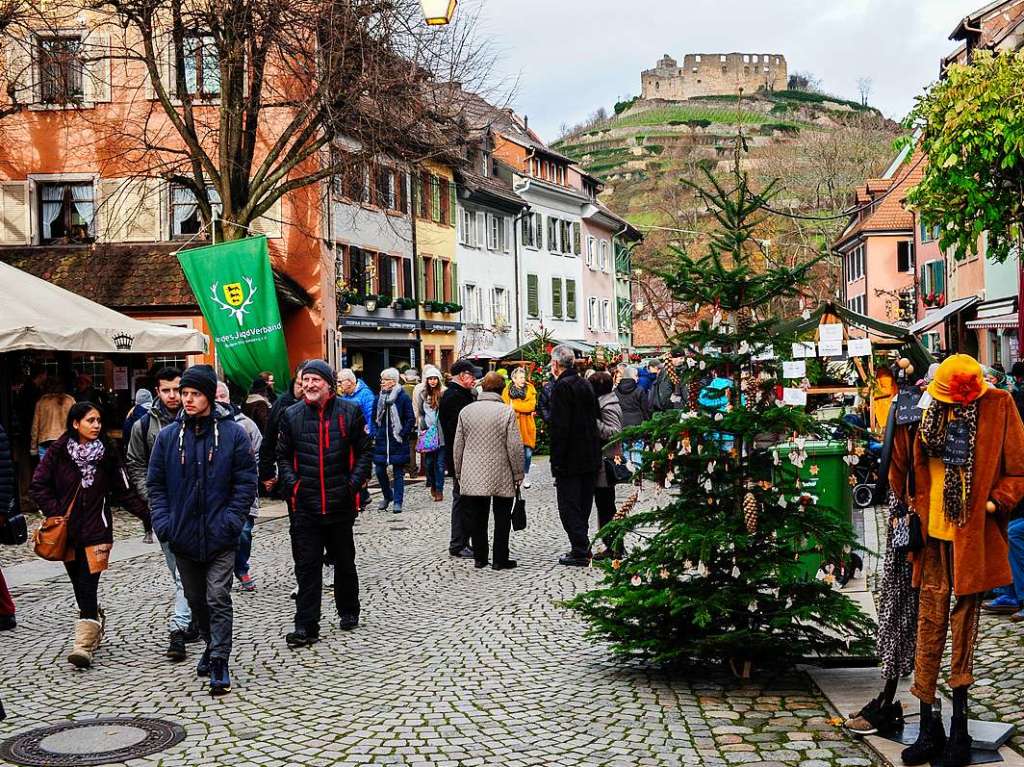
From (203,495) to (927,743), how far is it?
419 cm

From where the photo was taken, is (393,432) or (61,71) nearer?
(393,432)

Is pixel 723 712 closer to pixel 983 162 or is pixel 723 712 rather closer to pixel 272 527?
pixel 983 162

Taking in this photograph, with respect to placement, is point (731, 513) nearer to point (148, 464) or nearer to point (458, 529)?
point (148, 464)

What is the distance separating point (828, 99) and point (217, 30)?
5878 inches

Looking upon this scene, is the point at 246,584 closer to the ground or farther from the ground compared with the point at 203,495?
closer to the ground

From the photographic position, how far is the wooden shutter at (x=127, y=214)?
30156 millimetres

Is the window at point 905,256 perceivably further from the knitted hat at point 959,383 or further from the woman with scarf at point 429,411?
the knitted hat at point 959,383

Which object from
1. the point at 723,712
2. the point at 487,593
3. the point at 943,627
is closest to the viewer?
the point at 943,627

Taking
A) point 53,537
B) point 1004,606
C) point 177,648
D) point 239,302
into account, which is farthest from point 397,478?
point 1004,606

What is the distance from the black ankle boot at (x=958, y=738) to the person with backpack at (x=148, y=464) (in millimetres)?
4787

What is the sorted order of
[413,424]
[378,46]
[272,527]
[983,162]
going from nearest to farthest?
[983,162] → [272,527] → [413,424] → [378,46]

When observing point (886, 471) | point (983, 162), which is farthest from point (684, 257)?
point (983, 162)

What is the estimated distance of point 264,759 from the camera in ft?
19.8

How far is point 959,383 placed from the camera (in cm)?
572
